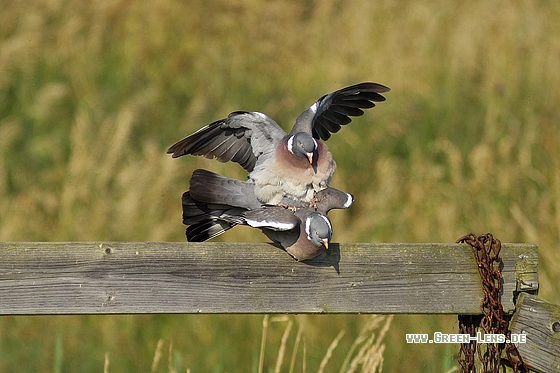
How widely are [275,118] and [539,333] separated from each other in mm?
4220

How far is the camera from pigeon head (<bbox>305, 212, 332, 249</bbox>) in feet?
7.70

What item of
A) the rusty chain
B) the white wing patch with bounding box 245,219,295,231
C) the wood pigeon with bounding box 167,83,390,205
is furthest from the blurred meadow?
the white wing patch with bounding box 245,219,295,231

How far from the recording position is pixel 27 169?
577 cm

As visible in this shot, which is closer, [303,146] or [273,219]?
[273,219]

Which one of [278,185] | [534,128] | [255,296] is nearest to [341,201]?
[278,185]

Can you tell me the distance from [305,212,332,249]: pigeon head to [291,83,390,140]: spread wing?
0.78 metres

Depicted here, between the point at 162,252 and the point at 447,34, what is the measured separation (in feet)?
18.7

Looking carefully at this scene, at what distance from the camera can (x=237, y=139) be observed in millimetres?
3221

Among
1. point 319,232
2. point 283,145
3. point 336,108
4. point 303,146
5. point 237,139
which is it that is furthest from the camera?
point 336,108

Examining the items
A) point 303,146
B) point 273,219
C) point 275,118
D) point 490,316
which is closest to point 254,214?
point 273,219

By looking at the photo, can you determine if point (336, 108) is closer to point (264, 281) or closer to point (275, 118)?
point (264, 281)

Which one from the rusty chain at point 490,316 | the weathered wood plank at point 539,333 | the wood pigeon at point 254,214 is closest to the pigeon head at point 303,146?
the wood pigeon at point 254,214

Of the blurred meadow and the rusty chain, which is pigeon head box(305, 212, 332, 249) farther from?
the blurred meadow

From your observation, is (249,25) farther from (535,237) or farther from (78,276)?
(78,276)
